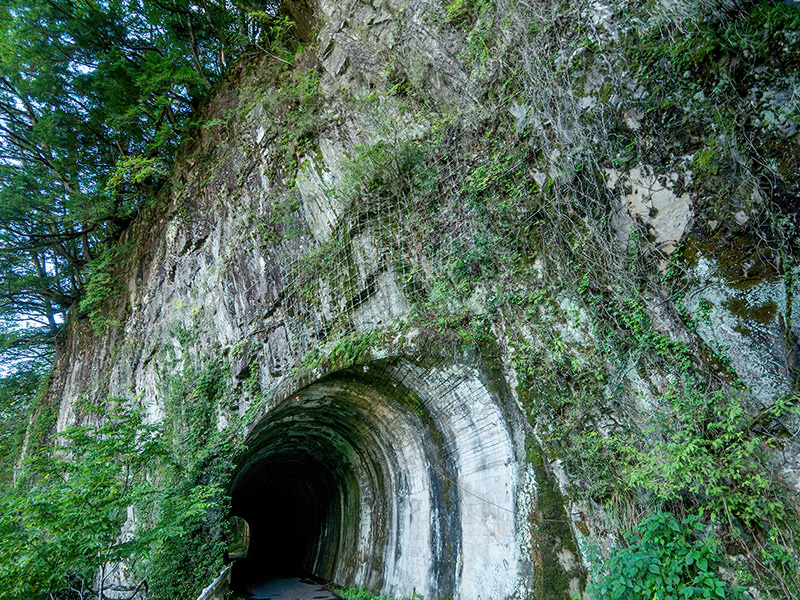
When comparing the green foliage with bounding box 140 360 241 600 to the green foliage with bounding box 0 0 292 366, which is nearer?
the green foliage with bounding box 140 360 241 600

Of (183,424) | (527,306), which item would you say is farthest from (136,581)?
(527,306)

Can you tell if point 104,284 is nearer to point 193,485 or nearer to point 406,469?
point 193,485

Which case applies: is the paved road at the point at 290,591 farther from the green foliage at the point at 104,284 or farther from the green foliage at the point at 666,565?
the green foliage at the point at 104,284

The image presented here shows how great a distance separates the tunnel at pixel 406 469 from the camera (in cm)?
553

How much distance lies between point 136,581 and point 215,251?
6.75 meters

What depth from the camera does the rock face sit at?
4.51m

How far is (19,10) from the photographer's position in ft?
37.8

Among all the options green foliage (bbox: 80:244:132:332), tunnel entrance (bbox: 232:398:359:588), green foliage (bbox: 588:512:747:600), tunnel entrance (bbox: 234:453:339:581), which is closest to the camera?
green foliage (bbox: 588:512:747:600)

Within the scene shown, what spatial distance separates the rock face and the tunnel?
0.05 m

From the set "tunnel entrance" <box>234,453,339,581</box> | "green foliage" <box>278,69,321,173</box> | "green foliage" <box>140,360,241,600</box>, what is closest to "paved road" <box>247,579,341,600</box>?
"tunnel entrance" <box>234,453,339,581</box>

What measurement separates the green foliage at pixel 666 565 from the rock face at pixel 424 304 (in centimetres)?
41

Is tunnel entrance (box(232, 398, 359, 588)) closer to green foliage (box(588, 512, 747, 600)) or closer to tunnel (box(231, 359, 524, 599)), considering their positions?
tunnel (box(231, 359, 524, 599))

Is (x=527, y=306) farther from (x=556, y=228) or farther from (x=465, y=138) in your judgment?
(x=465, y=138)

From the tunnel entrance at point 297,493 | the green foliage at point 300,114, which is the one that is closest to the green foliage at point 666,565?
the tunnel entrance at point 297,493
